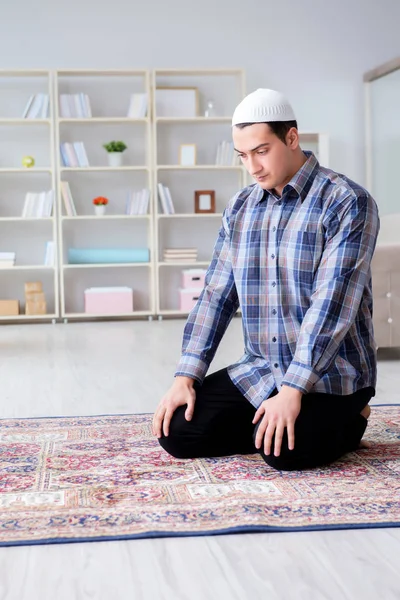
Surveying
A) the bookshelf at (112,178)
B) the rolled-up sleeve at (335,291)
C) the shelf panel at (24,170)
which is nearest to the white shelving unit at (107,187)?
the bookshelf at (112,178)

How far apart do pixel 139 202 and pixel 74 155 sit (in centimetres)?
58

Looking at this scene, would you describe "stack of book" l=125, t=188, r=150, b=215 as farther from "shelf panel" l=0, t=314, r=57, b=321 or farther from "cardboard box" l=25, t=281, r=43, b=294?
"shelf panel" l=0, t=314, r=57, b=321

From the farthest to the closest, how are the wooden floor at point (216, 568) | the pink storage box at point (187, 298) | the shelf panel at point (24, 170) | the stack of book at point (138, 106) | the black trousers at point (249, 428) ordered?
the pink storage box at point (187, 298)
the stack of book at point (138, 106)
the shelf panel at point (24, 170)
the black trousers at point (249, 428)
the wooden floor at point (216, 568)

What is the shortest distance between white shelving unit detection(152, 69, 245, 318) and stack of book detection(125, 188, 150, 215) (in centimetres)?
15

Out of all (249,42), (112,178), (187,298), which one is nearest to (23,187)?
(112,178)

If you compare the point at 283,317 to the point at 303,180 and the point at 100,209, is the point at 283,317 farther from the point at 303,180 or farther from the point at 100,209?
the point at 100,209

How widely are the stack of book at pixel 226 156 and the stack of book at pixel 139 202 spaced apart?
0.60 meters

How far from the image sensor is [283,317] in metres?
2.00

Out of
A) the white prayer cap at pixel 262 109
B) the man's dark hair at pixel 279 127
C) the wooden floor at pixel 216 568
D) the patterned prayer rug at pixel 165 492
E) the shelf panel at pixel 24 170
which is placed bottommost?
the wooden floor at pixel 216 568

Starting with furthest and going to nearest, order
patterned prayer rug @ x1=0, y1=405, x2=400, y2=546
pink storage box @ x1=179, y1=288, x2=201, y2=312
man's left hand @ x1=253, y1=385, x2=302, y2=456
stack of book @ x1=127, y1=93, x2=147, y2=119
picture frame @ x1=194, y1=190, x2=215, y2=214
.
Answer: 1. picture frame @ x1=194, y1=190, x2=215, y2=214
2. pink storage box @ x1=179, y1=288, x2=201, y2=312
3. stack of book @ x1=127, y1=93, x2=147, y2=119
4. man's left hand @ x1=253, y1=385, x2=302, y2=456
5. patterned prayer rug @ x1=0, y1=405, x2=400, y2=546

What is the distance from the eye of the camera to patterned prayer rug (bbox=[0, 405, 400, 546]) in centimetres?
157

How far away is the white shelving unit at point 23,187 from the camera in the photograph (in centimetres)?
617

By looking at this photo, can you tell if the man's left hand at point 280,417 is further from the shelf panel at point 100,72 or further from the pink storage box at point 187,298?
the shelf panel at point 100,72

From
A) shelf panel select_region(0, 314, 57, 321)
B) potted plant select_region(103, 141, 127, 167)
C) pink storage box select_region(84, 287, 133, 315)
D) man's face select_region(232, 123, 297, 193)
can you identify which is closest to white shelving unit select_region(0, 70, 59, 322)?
shelf panel select_region(0, 314, 57, 321)
